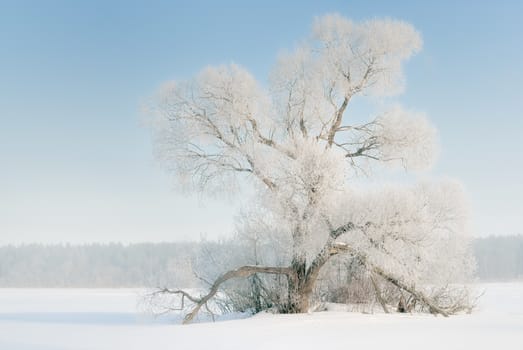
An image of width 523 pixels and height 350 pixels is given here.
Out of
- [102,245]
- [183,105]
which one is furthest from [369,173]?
[102,245]

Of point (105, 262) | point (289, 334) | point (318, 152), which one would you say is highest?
point (318, 152)

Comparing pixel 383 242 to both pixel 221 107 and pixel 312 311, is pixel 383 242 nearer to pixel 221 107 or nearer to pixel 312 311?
pixel 312 311

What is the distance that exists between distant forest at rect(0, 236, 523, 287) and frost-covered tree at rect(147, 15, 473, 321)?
219 feet

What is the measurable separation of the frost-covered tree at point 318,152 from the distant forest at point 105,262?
66.9m

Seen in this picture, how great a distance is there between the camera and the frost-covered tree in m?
20.7

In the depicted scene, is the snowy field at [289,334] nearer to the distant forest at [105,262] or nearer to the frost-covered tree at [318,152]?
the frost-covered tree at [318,152]

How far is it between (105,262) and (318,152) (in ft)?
329

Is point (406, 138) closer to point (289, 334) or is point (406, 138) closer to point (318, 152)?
point (318, 152)

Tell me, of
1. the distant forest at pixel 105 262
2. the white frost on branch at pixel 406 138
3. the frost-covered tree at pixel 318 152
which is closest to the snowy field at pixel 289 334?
the frost-covered tree at pixel 318 152

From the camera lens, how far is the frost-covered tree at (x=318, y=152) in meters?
20.7

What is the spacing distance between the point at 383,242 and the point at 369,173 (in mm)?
3889

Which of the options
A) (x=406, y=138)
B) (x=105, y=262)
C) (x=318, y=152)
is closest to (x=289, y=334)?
(x=318, y=152)

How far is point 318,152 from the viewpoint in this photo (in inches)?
810

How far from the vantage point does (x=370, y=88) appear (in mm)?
24016
